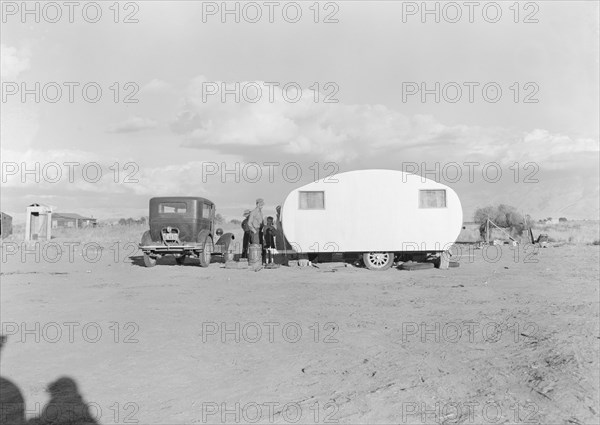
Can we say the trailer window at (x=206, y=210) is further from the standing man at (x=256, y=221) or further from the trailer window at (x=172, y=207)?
the standing man at (x=256, y=221)

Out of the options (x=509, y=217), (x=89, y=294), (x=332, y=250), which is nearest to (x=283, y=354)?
(x=89, y=294)

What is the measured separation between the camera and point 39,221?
37.6 m

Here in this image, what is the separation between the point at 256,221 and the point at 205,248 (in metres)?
2.30

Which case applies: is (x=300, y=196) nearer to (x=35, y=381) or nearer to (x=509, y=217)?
(x=35, y=381)

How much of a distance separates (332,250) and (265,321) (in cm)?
850

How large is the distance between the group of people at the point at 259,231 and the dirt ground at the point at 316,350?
4447mm

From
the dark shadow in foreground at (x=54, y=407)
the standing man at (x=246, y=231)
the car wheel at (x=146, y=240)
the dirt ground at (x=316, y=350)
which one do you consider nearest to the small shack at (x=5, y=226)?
the car wheel at (x=146, y=240)

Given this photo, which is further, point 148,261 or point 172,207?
point 172,207

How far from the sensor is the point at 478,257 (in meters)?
21.3

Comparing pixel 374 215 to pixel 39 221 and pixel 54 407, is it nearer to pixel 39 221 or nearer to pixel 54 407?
pixel 54 407

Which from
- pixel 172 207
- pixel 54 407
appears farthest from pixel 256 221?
pixel 54 407

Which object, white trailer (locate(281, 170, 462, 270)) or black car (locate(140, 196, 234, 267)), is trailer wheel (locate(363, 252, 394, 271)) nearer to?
white trailer (locate(281, 170, 462, 270))

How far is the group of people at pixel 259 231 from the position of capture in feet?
60.6

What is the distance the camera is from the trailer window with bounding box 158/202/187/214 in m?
19.6
